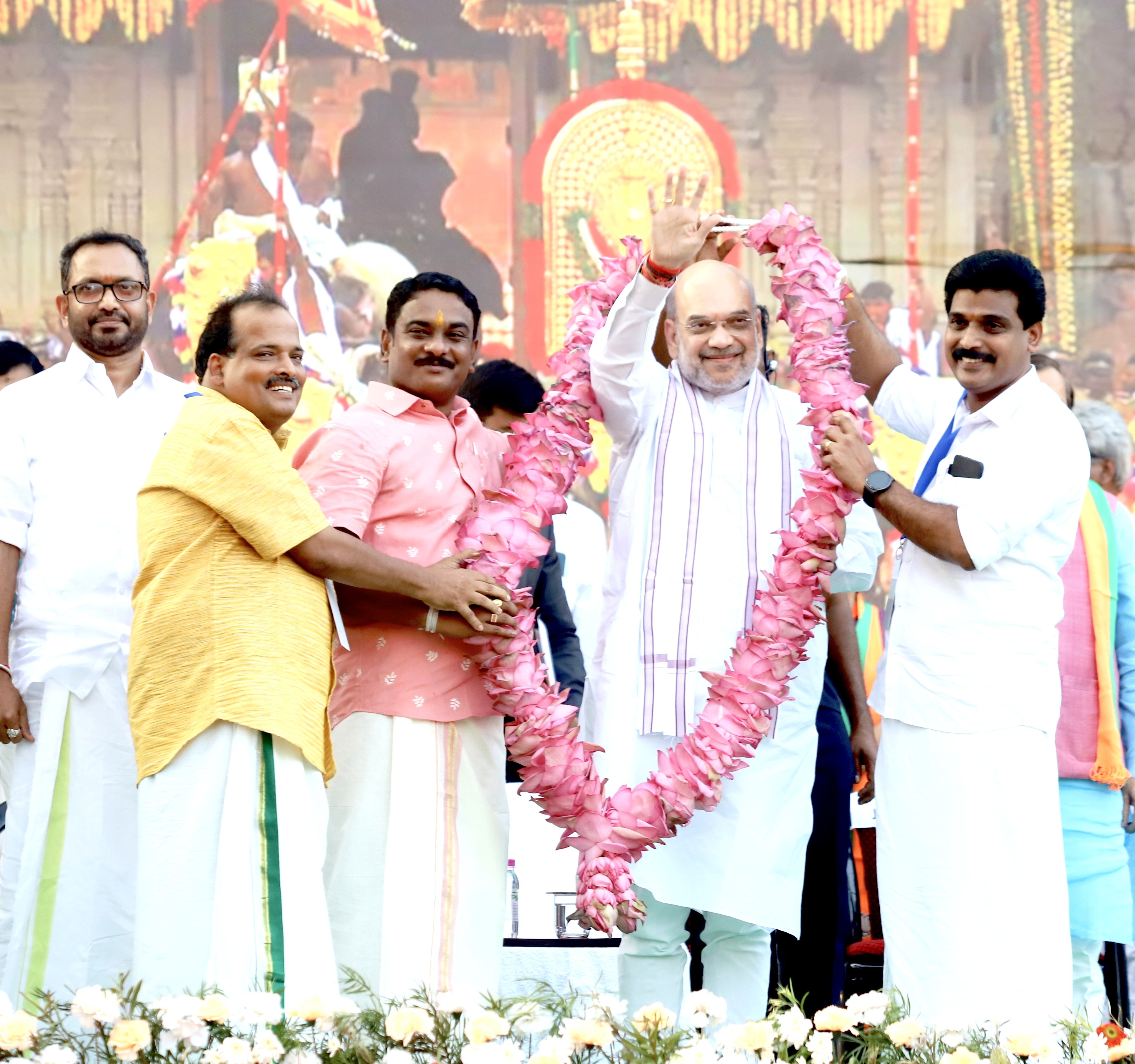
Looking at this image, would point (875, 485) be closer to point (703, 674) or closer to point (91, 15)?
point (703, 674)

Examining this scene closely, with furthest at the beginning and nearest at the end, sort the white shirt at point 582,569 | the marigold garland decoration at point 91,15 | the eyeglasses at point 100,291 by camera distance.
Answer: the marigold garland decoration at point 91,15 < the white shirt at point 582,569 < the eyeglasses at point 100,291

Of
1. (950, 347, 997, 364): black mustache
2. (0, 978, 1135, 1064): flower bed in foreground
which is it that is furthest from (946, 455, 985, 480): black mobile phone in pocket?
(0, 978, 1135, 1064): flower bed in foreground

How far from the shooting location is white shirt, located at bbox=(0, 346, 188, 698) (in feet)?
12.3

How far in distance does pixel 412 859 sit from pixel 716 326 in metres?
1.51

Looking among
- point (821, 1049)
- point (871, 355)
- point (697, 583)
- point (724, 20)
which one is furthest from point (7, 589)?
point (724, 20)

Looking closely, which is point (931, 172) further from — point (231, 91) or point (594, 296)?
point (594, 296)

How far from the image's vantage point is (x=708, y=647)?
12.3 feet

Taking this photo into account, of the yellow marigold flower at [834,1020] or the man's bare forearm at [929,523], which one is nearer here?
the yellow marigold flower at [834,1020]

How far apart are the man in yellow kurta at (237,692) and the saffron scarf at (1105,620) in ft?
5.62

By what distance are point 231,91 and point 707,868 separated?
21.9 feet

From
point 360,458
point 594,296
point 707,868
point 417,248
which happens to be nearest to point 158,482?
point 360,458

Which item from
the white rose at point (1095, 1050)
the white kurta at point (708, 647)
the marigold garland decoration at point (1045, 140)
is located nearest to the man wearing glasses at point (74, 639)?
the white kurta at point (708, 647)

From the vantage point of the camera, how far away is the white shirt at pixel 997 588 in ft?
11.1

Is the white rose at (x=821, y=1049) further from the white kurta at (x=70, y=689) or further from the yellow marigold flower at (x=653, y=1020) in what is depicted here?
the white kurta at (x=70, y=689)
